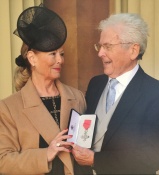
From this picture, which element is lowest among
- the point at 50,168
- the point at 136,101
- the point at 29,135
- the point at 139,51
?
the point at 50,168

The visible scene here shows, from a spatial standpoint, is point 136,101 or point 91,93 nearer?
point 136,101

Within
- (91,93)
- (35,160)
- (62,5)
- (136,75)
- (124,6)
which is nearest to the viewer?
(35,160)

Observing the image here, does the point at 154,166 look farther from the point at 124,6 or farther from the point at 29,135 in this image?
the point at 124,6

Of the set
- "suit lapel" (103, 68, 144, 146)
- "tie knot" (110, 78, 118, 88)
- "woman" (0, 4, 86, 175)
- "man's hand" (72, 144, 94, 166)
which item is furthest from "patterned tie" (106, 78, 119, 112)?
"man's hand" (72, 144, 94, 166)

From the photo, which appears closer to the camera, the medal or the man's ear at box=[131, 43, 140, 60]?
the medal

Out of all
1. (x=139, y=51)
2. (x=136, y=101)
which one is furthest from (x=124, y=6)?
(x=136, y=101)

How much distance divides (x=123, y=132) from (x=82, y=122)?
26 centimetres

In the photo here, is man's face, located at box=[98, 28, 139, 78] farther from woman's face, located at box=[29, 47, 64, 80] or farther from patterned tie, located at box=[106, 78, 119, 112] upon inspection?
woman's face, located at box=[29, 47, 64, 80]

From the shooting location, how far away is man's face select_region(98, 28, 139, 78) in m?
2.90

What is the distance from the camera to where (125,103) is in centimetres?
280

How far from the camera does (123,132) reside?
274 cm

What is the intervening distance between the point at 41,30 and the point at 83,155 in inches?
32.0

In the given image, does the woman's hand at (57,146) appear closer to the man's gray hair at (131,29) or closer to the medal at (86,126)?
the medal at (86,126)

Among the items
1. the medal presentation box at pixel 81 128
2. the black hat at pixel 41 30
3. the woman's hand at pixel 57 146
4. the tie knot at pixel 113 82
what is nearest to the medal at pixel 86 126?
the medal presentation box at pixel 81 128
